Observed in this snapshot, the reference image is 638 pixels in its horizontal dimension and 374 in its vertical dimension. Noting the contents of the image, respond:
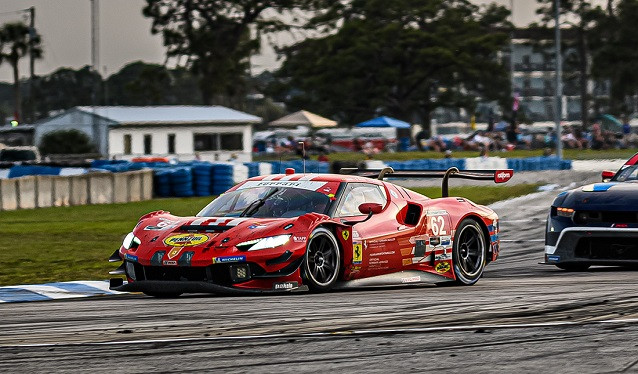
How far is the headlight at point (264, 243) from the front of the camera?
31.2 ft

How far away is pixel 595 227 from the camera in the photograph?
39.5 ft

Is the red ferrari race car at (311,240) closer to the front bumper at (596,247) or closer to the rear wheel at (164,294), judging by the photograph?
the rear wheel at (164,294)

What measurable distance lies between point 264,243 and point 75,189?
60.6 ft

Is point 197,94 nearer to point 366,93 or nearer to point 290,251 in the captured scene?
point 366,93

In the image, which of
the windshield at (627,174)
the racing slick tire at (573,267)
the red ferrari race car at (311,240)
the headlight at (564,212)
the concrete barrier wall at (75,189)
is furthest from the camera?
the concrete barrier wall at (75,189)

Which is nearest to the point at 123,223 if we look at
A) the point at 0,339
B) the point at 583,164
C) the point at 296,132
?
the point at 0,339

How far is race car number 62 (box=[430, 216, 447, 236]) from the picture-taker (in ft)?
37.0

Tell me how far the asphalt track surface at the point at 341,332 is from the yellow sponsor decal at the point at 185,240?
46 cm

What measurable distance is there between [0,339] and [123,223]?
50.1 ft

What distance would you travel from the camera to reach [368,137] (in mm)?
78125

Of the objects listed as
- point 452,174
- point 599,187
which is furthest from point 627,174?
point 452,174

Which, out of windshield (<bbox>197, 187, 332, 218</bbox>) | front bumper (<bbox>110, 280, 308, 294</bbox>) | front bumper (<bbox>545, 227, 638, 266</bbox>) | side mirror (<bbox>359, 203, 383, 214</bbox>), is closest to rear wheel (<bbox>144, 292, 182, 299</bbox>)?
front bumper (<bbox>110, 280, 308, 294</bbox>)

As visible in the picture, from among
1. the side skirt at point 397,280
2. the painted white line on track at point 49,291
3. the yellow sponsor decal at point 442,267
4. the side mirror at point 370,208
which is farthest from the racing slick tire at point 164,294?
the yellow sponsor decal at point 442,267

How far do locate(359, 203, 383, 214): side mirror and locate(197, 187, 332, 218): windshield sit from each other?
0.29 metres
